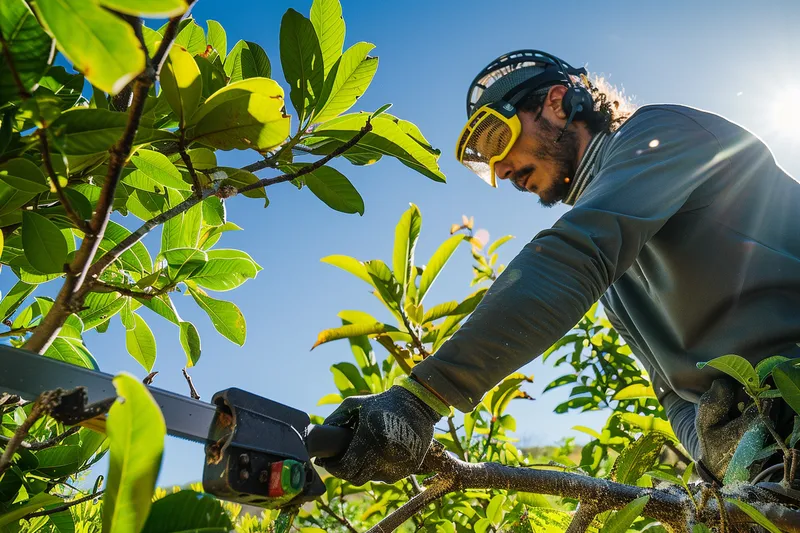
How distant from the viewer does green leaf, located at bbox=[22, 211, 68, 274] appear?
2.64 feet

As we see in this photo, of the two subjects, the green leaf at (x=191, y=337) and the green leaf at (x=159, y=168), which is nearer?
the green leaf at (x=159, y=168)

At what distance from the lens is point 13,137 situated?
2.24 ft

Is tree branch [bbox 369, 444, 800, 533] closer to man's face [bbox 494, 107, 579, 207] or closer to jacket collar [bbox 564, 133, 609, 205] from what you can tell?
jacket collar [bbox 564, 133, 609, 205]

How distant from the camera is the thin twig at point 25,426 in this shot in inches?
18.0

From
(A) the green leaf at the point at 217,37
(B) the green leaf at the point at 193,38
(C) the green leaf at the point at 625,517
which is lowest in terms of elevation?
(C) the green leaf at the point at 625,517

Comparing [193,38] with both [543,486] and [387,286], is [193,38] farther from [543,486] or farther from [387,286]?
[543,486]

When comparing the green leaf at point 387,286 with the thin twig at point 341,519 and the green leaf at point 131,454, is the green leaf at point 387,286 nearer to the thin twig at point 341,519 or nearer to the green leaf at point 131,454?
the thin twig at point 341,519

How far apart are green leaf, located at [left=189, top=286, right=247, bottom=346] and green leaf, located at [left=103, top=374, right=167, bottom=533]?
32.2 inches

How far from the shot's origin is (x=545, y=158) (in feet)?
8.27

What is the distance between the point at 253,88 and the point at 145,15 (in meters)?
0.38

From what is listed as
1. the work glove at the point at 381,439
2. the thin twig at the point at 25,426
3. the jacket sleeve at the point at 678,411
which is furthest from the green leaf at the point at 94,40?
the jacket sleeve at the point at 678,411

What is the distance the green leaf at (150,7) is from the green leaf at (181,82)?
36 cm

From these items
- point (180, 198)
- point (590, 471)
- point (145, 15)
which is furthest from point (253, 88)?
point (590, 471)

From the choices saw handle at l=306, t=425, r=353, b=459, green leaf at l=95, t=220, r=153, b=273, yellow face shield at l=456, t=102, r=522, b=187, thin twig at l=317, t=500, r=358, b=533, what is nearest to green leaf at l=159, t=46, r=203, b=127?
green leaf at l=95, t=220, r=153, b=273
